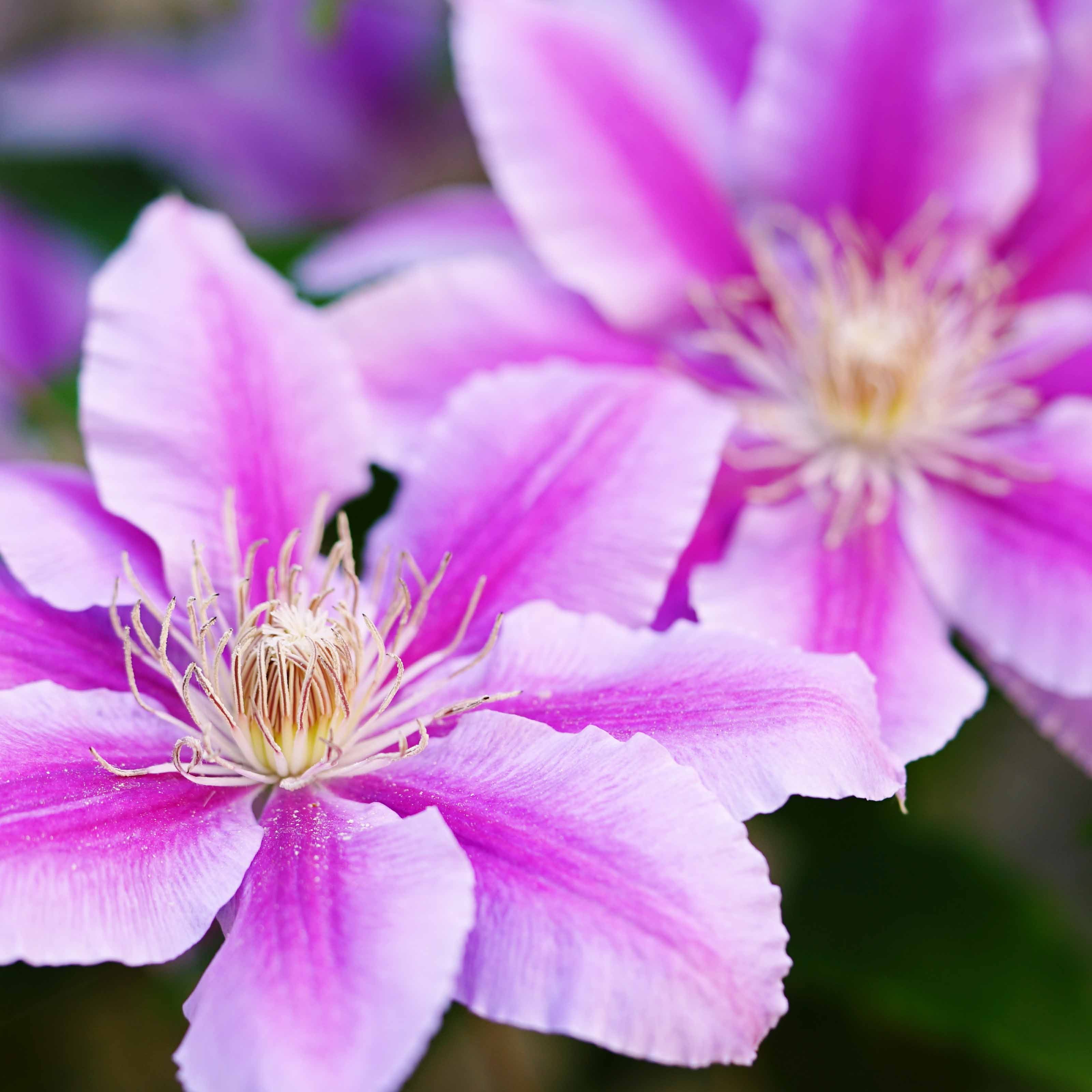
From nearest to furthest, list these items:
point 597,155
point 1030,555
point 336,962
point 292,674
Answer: point 336,962 < point 292,674 < point 1030,555 < point 597,155

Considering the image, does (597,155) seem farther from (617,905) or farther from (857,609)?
(617,905)

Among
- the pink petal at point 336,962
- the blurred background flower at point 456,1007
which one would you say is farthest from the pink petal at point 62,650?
the blurred background flower at point 456,1007

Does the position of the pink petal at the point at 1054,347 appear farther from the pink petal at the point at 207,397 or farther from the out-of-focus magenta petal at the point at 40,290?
the out-of-focus magenta petal at the point at 40,290

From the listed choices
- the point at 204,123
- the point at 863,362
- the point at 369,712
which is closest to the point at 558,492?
the point at 369,712

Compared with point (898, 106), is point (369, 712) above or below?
below

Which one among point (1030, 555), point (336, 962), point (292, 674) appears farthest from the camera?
point (1030, 555)

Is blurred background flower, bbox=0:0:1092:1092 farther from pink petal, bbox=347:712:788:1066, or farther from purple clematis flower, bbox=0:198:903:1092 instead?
pink petal, bbox=347:712:788:1066
